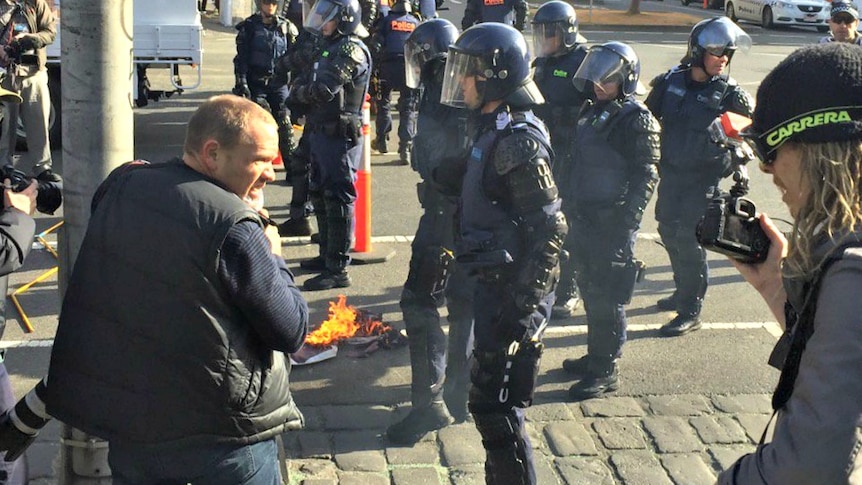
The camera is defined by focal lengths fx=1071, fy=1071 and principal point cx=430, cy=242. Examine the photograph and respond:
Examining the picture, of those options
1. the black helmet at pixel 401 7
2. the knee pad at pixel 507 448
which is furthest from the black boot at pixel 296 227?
the knee pad at pixel 507 448

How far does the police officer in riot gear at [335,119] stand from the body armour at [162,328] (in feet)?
15.5

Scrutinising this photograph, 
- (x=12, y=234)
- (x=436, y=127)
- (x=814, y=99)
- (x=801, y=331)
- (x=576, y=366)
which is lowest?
(x=576, y=366)

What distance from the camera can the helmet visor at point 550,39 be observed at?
7969 millimetres

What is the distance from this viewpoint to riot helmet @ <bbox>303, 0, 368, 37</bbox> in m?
7.91

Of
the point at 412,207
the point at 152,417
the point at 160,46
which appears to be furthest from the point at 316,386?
the point at 160,46

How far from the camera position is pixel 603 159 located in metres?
6.54

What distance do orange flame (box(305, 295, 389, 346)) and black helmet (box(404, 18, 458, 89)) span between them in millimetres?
1594

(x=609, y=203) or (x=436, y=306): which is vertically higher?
(x=609, y=203)

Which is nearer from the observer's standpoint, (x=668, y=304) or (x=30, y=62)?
(x=668, y=304)

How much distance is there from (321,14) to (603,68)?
7.91 feet

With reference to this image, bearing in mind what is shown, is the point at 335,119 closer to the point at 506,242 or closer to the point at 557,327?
the point at 557,327

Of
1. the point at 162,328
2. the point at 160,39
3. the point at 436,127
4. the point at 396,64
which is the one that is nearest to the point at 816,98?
the point at 162,328

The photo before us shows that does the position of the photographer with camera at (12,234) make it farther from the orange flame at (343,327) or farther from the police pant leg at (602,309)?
the police pant leg at (602,309)

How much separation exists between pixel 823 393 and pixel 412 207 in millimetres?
8392
